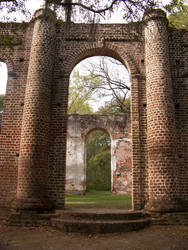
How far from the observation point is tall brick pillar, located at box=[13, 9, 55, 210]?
7.14 meters

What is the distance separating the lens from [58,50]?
365 inches

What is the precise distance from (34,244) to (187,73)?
773cm

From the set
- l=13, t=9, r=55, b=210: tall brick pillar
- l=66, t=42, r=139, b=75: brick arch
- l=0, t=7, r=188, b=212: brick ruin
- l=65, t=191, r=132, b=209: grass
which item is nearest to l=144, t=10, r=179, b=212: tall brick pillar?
l=0, t=7, r=188, b=212: brick ruin

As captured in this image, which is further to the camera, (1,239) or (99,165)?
(99,165)

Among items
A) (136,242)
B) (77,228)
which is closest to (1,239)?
(77,228)

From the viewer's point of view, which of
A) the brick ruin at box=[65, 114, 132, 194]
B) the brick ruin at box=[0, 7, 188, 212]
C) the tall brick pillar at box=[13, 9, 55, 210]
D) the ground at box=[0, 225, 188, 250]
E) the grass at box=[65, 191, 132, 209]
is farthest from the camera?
the brick ruin at box=[65, 114, 132, 194]

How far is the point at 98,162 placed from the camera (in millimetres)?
25031

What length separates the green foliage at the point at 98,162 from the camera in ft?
82.3

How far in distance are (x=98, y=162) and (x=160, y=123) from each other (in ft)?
58.8

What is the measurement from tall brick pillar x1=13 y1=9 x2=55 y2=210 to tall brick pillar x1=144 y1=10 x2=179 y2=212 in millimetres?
3492

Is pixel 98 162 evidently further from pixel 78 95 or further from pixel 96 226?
pixel 96 226

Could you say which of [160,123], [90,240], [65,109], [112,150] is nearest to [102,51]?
[65,109]

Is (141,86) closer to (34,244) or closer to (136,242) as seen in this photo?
(136,242)

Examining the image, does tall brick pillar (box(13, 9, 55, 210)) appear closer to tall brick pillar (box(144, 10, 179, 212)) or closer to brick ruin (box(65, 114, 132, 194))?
tall brick pillar (box(144, 10, 179, 212))
